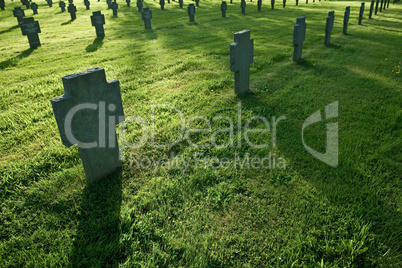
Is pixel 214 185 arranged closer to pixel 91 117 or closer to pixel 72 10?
pixel 91 117

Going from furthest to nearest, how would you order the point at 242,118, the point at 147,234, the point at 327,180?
the point at 242,118, the point at 327,180, the point at 147,234

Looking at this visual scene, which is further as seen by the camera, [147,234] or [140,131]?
[140,131]

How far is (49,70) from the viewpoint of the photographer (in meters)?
7.13

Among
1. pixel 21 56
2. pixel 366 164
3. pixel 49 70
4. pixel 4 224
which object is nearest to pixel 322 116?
pixel 366 164

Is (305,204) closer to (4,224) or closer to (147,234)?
(147,234)

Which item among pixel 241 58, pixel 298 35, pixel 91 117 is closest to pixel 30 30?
pixel 241 58

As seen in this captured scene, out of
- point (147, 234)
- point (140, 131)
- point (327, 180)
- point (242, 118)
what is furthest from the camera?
point (242, 118)

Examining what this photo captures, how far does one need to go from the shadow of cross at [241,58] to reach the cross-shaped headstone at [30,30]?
8622 millimetres

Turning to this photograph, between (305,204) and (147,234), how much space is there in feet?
5.57

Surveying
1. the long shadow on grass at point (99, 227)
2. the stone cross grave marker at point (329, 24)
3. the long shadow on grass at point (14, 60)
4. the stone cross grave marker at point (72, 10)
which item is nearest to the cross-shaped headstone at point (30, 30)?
the long shadow on grass at point (14, 60)

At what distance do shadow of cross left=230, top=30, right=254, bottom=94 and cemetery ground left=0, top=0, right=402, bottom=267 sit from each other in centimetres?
30

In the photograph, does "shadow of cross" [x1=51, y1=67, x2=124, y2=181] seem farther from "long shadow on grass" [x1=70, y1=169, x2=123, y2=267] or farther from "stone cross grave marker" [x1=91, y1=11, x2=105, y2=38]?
"stone cross grave marker" [x1=91, y1=11, x2=105, y2=38]

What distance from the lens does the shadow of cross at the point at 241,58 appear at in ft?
16.3

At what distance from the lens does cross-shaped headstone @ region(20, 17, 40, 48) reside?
9.41 metres
